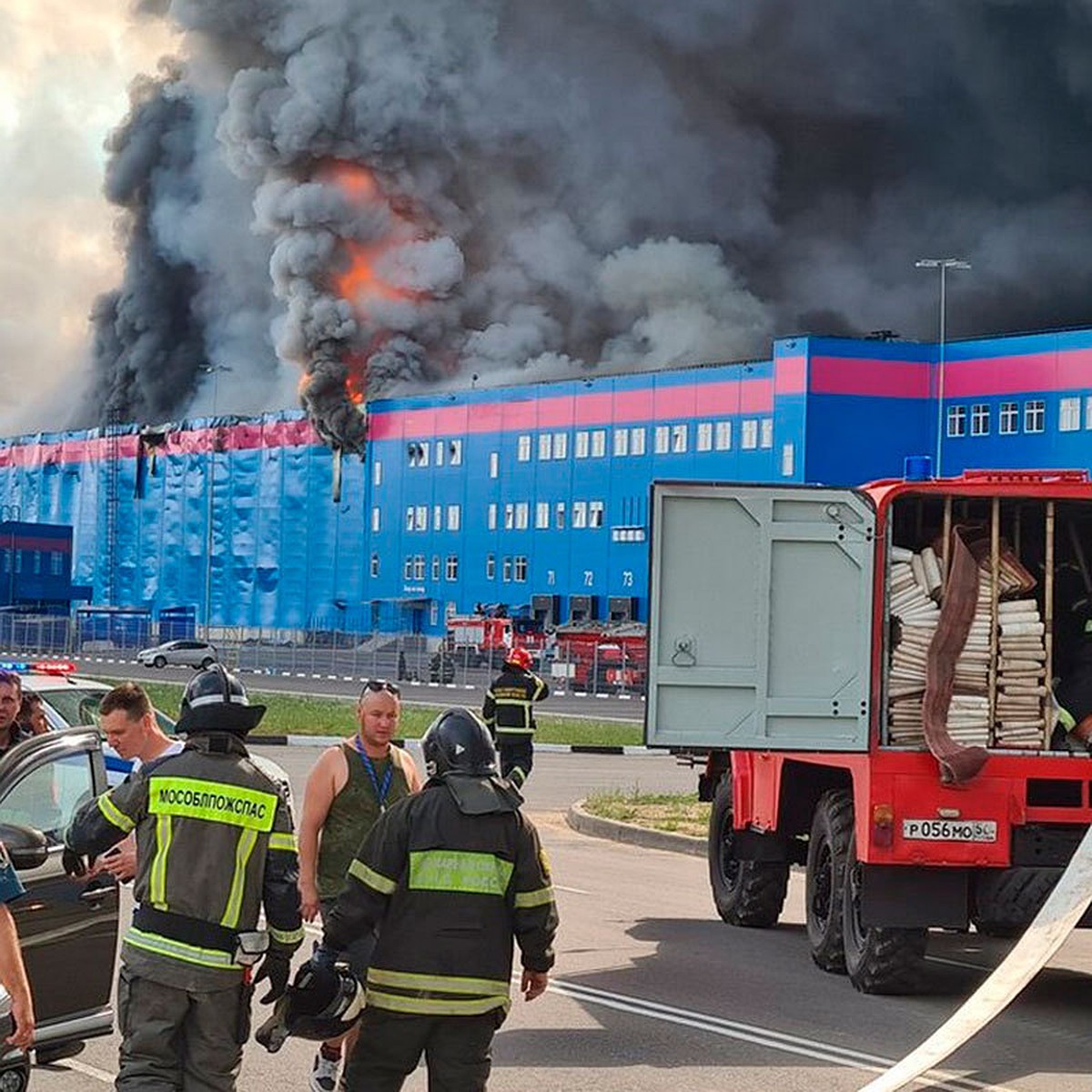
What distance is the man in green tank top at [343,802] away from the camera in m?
8.46

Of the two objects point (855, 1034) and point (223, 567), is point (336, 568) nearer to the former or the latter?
point (223, 567)

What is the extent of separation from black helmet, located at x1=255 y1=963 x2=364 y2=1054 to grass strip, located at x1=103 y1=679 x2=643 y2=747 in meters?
26.1

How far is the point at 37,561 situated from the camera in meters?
97.1

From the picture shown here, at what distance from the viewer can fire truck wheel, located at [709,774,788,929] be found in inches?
589

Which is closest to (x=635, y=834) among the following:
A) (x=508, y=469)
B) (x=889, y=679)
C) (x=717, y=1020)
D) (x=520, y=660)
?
(x=520, y=660)

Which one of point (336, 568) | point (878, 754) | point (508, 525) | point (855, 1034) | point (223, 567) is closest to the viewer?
point (855, 1034)

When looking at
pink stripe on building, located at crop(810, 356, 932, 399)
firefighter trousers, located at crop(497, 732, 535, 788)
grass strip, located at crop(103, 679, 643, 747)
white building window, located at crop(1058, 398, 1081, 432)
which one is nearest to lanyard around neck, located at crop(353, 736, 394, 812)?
firefighter trousers, located at crop(497, 732, 535, 788)

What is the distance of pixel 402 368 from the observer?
9562 centimetres

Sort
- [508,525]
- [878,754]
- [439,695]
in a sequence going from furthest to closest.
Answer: [508,525], [439,695], [878,754]

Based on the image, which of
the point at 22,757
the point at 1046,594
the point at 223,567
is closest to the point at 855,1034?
Result: the point at 1046,594

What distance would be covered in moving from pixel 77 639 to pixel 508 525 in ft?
51.8

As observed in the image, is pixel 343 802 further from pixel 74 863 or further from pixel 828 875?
pixel 828 875

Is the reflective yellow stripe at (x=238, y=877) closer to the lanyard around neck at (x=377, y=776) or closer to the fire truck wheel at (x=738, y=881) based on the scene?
the lanyard around neck at (x=377, y=776)

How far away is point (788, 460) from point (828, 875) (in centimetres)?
5710
